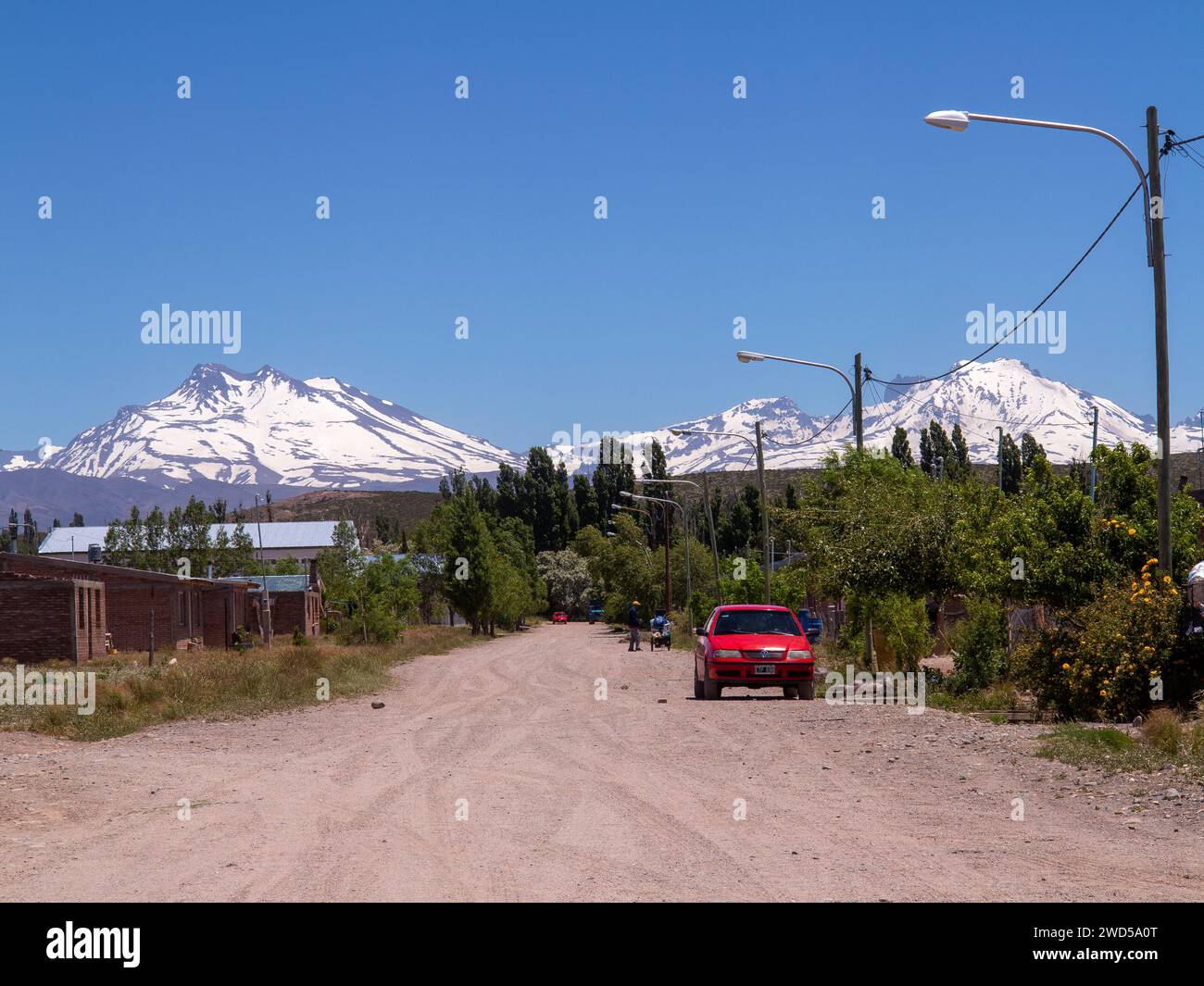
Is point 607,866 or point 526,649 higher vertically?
point 607,866

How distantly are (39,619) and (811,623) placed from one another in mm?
36813

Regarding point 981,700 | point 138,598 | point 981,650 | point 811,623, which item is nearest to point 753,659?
point 981,650

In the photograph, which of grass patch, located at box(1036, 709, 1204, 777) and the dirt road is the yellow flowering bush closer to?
the dirt road

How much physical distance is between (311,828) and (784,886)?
4303 mm

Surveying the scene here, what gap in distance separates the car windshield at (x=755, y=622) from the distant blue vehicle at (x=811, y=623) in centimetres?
3475

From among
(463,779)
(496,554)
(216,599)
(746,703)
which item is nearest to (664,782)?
(463,779)

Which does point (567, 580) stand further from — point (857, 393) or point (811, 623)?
point (857, 393)

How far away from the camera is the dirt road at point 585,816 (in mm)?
8398

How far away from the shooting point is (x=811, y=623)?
67.1 m

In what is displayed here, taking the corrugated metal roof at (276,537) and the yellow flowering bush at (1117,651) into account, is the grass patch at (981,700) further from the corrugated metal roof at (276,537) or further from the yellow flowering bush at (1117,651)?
the corrugated metal roof at (276,537)

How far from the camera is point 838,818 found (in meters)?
11.2

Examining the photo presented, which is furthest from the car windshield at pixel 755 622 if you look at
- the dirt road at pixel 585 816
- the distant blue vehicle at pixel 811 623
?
the distant blue vehicle at pixel 811 623
